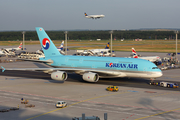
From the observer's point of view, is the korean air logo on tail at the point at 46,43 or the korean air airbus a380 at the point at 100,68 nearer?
the korean air airbus a380 at the point at 100,68

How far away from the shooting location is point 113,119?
91.8ft

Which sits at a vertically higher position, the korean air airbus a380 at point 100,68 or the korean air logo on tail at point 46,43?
the korean air logo on tail at point 46,43

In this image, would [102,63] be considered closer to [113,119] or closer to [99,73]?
[99,73]

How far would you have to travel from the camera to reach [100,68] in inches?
2077

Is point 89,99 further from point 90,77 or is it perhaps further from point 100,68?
point 100,68

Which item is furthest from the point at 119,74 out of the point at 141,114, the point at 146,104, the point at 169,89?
the point at 141,114

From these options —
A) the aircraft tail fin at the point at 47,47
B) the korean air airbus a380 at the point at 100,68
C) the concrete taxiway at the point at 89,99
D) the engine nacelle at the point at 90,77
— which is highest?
the aircraft tail fin at the point at 47,47

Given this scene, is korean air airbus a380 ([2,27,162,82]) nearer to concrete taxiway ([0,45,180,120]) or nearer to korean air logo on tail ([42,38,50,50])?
concrete taxiway ([0,45,180,120])

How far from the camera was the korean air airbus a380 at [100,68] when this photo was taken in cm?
4934

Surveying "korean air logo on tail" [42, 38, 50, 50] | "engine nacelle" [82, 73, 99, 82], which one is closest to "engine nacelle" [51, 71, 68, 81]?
"engine nacelle" [82, 73, 99, 82]

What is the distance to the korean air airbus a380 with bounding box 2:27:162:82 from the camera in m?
49.3

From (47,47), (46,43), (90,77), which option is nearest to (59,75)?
(90,77)

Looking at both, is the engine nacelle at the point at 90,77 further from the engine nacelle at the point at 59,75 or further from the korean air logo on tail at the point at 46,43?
the korean air logo on tail at the point at 46,43

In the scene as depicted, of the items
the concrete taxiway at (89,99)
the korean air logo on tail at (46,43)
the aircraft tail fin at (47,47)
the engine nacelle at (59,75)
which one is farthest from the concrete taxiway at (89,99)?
the korean air logo on tail at (46,43)
